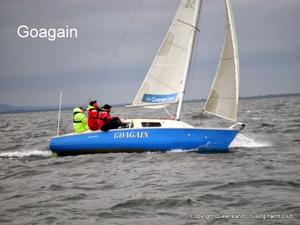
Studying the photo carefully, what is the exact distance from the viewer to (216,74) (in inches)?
720

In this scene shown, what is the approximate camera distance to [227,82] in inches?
705

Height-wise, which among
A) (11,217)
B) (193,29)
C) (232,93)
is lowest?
(11,217)

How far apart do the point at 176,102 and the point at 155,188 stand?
23.8 ft

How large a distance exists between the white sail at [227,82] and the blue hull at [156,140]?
2.94 feet

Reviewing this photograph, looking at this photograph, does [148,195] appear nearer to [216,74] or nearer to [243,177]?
[243,177]

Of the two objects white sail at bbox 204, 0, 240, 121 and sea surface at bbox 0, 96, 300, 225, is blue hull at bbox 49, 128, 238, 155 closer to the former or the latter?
sea surface at bbox 0, 96, 300, 225

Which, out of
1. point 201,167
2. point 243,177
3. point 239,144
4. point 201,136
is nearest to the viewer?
point 243,177

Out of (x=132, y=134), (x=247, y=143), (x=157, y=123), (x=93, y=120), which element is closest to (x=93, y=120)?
(x=93, y=120)

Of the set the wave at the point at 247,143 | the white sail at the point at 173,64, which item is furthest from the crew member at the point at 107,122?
the wave at the point at 247,143

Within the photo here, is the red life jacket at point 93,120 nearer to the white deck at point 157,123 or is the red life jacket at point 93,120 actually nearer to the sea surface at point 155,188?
the white deck at point 157,123

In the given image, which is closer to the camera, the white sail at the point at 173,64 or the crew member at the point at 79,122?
the white sail at the point at 173,64

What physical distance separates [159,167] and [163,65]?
559 cm

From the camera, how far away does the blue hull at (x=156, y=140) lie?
17297 mm

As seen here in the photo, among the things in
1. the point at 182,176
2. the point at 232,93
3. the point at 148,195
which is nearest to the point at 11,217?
the point at 148,195
